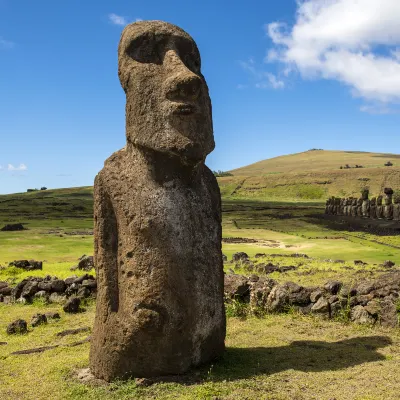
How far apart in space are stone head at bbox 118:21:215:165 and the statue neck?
0.34 ft

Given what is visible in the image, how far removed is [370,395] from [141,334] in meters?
2.64

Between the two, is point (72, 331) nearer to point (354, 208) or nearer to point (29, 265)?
point (29, 265)

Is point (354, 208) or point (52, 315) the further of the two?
point (354, 208)

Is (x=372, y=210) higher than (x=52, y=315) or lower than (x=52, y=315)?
higher

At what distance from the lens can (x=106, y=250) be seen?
631cm

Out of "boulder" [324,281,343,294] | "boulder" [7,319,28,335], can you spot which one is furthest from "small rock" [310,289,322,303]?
"boulder" [7,319,28,335]

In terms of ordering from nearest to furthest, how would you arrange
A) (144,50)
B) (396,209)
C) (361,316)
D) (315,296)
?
(144,50) → (361,316) → (315,296) → (396,209)

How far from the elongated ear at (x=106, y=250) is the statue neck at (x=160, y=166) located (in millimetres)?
631

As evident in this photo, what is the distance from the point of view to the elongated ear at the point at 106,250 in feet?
20.5

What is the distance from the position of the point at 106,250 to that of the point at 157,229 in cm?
79

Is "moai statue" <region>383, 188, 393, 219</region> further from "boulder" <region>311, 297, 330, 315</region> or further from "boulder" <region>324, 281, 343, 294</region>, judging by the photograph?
"boulder" <region>311, 297, 330, 315</region>

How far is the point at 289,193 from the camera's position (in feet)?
314

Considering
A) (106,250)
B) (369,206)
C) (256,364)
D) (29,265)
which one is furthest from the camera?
(369,206)

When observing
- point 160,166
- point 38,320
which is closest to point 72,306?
point 38,320
